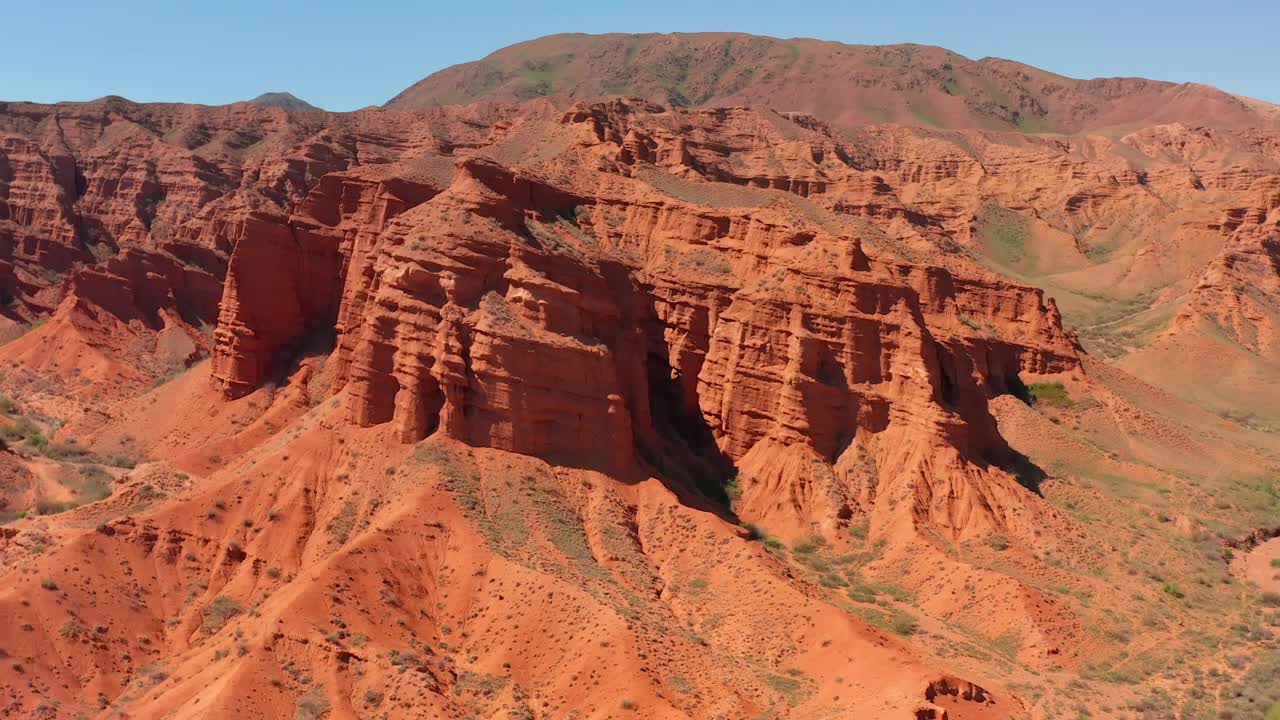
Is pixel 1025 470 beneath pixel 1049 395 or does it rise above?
beneath

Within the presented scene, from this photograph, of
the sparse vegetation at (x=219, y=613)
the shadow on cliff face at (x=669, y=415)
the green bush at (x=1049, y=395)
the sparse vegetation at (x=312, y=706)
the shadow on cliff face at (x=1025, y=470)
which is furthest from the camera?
the green bush at (x=1049, y=395)

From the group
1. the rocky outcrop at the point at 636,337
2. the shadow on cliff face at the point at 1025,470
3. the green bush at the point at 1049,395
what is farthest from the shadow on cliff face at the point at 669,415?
the green bush at the point at 1049,395

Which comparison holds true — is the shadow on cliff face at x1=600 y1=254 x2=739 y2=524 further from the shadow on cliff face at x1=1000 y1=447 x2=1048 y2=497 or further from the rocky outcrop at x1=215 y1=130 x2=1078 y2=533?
the shadow on cliff face at x1=1000 y1=447 x2=1048 y2=497

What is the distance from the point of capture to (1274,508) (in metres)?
53.4

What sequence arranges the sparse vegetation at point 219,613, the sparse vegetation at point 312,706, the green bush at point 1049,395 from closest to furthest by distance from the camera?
the sparse vegetation at point 312,706, the sparse vegetation at point 219,613, the green bush at point 1049,395

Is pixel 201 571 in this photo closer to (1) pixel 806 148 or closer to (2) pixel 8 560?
(2) pixel 8 560

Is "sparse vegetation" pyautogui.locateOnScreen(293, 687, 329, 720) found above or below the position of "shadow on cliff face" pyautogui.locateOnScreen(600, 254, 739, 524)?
below

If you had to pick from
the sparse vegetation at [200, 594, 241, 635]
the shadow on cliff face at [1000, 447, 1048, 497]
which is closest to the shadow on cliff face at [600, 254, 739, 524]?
the shadow on cliff face at [1000, 447, 1048, 497]

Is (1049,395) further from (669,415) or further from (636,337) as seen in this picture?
(636,337)

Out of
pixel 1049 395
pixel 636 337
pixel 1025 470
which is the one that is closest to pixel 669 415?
pixel 636 337

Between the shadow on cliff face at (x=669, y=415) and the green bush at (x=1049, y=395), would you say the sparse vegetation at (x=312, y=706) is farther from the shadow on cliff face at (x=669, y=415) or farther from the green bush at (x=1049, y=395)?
the green bush at (x=1049, y=395)

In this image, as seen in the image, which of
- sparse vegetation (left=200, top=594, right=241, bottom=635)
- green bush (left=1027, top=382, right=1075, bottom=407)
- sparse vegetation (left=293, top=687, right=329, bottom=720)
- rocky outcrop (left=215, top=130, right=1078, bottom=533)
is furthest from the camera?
green bush (left=1027, top=382, right=1075, bottom=407)

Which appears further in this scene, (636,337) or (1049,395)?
(1049,395)

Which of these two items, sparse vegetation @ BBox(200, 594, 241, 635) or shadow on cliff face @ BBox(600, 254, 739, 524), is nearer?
sparse vegetation @ BBox(200, 594, 241, 635)
